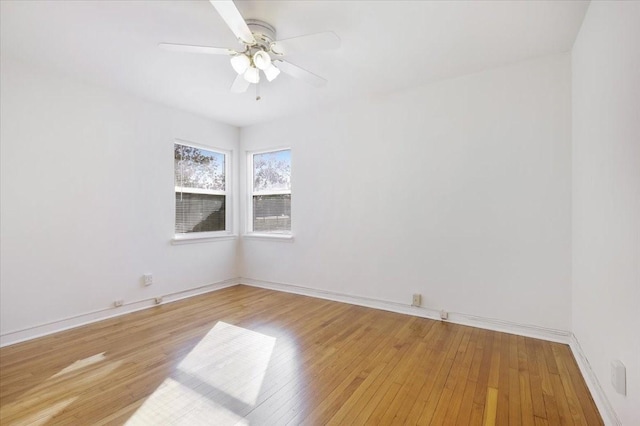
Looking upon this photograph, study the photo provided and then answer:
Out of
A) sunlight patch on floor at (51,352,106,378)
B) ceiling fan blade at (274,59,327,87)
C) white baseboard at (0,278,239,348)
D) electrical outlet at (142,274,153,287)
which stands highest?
ceiling fan blade at (274,59,327,87)

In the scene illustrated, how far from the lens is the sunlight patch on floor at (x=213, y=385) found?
1603mm

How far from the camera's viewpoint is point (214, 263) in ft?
14.1

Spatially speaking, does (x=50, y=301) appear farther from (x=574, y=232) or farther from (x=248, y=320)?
(x=574, y=232)

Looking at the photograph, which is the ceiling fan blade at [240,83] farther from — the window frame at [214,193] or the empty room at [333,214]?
the window frame at [214,193]

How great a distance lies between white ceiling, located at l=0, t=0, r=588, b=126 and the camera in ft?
6.28

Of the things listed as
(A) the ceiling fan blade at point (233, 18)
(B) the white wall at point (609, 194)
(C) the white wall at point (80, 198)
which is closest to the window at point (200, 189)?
(C) the white wall at point (80, 198)

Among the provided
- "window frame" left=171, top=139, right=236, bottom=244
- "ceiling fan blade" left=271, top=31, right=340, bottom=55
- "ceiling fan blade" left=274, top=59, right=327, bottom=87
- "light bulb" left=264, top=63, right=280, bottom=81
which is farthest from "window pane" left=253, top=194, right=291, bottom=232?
"ceiling fan blade" left=271, top=31, right=340, bottom=55

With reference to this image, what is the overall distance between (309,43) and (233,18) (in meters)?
0.48

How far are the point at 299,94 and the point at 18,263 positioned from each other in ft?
10.3

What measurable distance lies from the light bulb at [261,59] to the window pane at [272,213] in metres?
2.36

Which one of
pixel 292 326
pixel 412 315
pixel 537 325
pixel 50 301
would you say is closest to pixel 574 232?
pixel 537 325

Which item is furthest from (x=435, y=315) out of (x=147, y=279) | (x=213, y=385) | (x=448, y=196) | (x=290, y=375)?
(x=147, y=279)

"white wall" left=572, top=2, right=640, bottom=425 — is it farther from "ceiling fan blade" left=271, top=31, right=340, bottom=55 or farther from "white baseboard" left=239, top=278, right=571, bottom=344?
"ceiling fan blade" left=271, top=31, right=340, bottom=55

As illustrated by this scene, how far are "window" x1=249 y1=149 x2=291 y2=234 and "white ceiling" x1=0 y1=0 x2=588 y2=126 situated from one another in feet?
4.60
